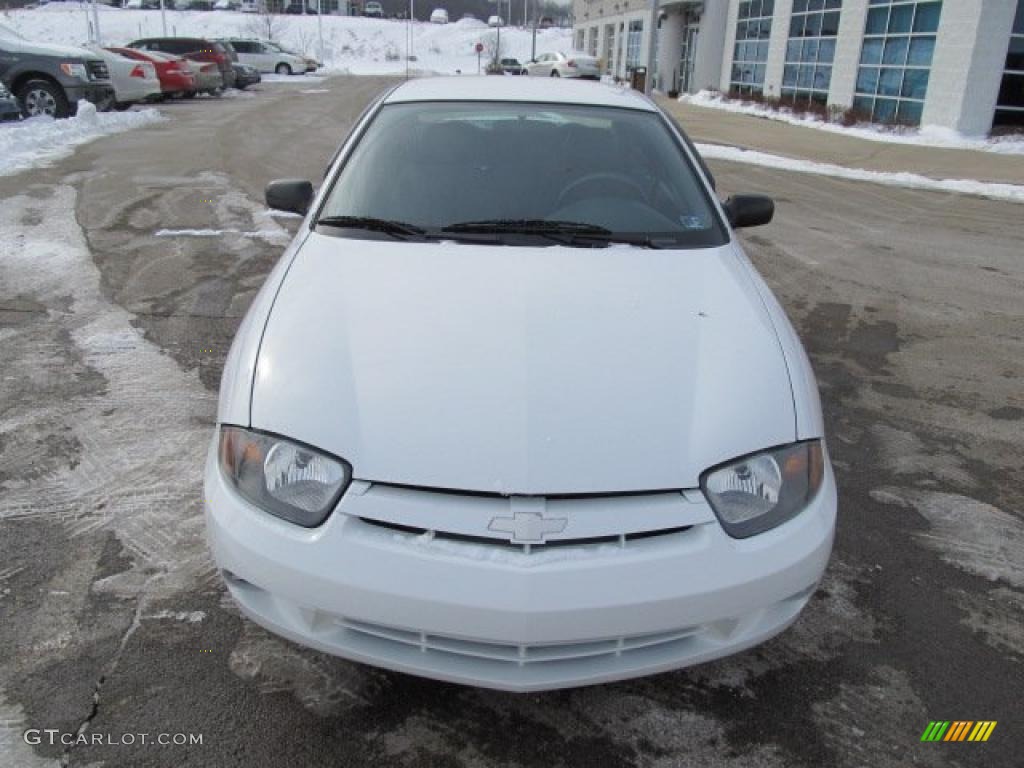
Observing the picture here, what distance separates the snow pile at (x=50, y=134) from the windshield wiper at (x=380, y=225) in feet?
28.0

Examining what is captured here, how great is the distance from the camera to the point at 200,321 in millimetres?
5230

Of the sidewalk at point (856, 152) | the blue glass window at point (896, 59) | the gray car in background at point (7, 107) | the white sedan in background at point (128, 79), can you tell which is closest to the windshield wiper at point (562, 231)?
the sidewalk at point (856, 152)

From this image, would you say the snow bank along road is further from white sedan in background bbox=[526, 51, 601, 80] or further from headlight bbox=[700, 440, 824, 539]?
white sedan in background bbox=[526, 51, 601, 80]

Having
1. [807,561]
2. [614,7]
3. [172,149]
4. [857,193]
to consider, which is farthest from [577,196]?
[614,7]

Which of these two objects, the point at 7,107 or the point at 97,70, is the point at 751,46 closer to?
the point at 97,70

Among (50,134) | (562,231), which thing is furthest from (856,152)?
(562,231)

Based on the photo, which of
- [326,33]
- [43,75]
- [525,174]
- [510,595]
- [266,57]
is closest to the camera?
[510,595]

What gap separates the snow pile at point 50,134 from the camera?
10.8 meters

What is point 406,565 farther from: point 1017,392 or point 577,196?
point 1017,392

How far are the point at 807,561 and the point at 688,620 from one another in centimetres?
39

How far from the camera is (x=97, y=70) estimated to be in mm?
15781

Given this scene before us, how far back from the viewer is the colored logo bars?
226cm

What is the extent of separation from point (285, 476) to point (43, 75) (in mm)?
15386

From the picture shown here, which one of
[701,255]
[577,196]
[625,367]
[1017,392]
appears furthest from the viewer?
[1017,392]
